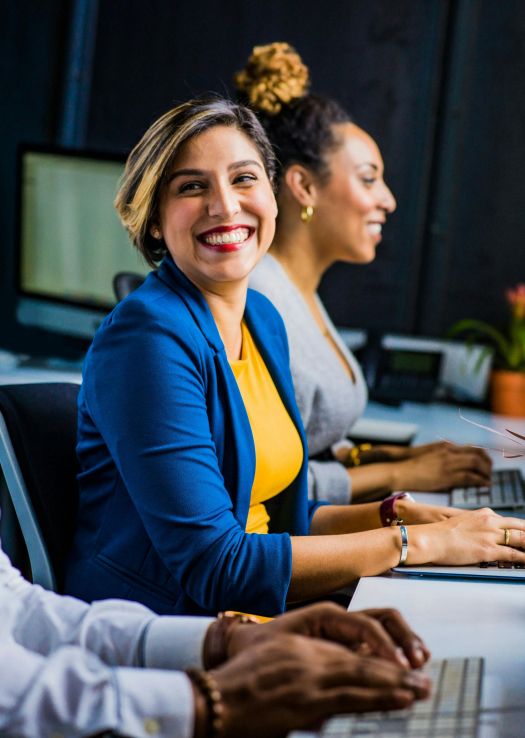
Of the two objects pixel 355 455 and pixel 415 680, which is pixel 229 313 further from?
pixel 415 680

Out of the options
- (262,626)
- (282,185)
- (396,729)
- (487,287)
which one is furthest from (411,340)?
(396,729)

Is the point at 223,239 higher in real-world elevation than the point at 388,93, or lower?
lower

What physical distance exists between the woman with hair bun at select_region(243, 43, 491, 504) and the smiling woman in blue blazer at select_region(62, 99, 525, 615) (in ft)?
1.21

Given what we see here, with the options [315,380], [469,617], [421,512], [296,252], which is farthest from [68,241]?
[469,617]

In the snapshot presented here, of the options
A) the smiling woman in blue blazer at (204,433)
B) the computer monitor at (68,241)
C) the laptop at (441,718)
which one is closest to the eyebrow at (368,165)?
the smiling woman in blue blazer at (204,433)

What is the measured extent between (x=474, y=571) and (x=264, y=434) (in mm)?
419

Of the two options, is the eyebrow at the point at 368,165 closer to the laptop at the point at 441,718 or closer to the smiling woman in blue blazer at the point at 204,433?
the smiling woman in blue blazer at the point at 204,433

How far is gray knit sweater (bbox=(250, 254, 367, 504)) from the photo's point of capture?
2184mm

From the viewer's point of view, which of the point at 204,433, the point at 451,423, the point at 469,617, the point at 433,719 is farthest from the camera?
the point at 451,423

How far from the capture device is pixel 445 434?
8.80 ft

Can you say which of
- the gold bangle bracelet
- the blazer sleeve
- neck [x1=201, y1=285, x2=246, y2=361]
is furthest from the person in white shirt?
the gold bangle bracelet

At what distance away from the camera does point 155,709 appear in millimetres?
980

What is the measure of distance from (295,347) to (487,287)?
1360 millimetres

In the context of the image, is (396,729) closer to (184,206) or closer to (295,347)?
(184,206)
